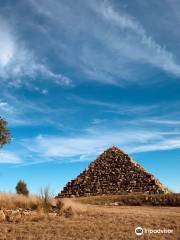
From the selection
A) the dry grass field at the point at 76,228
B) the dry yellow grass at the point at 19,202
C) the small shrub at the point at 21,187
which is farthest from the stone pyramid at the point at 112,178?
the dry grass field at the point at 76,228

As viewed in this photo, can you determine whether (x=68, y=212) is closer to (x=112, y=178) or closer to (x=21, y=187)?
(x=21, y=187)

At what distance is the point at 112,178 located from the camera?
2943 inches

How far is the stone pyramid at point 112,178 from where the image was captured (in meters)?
69.9

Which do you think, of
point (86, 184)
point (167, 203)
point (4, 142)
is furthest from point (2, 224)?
point (86, 184)

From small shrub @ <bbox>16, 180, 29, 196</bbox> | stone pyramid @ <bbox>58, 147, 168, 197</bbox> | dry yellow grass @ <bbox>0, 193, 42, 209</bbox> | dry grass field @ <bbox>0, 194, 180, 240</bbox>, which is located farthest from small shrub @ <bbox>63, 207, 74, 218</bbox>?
stone pyramid @ <bbox>58, 147, 168, 197</bbox>

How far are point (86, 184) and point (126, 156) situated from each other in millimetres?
9368

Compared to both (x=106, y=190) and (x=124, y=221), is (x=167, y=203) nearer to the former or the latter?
(x=124, y=221)

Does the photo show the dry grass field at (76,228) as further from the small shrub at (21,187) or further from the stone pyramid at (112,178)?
the stone pyramid at (112,178)

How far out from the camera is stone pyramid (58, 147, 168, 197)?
6986 centimetres

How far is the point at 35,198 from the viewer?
82.9ft

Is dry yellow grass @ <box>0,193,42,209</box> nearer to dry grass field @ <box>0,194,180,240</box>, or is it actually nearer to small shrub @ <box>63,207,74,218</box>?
small shrub @ <box>63,207,74,218</box>

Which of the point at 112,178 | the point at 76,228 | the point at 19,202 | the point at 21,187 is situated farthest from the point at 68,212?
the point at 112,178

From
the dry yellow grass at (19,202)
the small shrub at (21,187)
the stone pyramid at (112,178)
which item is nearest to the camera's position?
the dry yellow grass at (19,202)

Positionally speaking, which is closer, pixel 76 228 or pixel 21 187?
pixel 76 228
